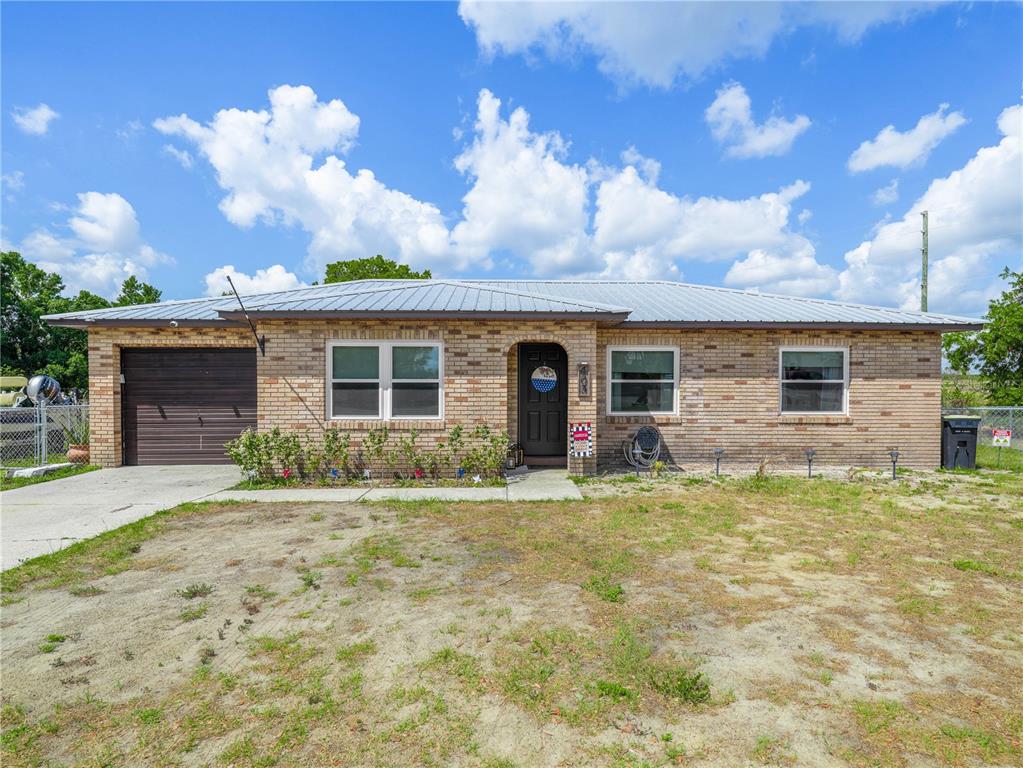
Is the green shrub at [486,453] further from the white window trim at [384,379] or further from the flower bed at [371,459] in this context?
the white window trim at [384,379]

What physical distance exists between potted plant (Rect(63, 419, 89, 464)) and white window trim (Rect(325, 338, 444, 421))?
229 inches

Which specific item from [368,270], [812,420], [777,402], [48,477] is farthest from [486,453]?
[368,270]

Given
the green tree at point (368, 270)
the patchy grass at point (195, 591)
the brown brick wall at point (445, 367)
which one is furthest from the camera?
the green tree at point (368, 270)

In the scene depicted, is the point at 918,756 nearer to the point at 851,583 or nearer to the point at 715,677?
the point at 715,677

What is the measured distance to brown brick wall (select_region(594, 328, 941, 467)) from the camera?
33.7 ft

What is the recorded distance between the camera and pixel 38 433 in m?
10.1

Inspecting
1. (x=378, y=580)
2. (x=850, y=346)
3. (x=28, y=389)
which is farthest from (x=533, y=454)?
(x=28, y=389)

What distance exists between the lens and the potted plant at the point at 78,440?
10320 mm

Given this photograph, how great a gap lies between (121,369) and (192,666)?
32.0 feet

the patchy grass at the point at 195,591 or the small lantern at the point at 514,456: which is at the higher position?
the small lantern at the point at 514,456

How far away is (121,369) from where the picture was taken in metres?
10.5

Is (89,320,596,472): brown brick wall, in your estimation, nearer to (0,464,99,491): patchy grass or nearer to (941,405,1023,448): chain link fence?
(0,464,99,491): patchy grass

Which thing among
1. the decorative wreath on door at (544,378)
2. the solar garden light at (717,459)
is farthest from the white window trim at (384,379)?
the solar garden light at (717,459)

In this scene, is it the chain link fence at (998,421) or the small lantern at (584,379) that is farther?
the chain link fence at (998,421)
